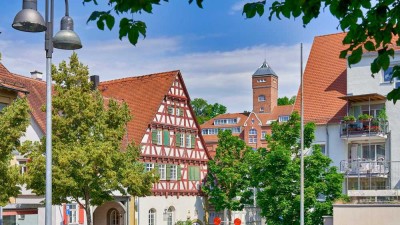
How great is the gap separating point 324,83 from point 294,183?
10367mm

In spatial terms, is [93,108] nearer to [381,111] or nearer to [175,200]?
[381,111]

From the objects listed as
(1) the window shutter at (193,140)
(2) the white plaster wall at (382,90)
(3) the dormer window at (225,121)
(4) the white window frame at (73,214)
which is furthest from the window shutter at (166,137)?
(3) the dormer window at (225,121)

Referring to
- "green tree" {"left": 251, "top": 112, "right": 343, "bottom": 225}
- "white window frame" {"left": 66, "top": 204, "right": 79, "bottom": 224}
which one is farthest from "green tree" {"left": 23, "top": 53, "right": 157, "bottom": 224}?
"white window frame" {"left": 66, "top": 204, "right": 79, "bottom": 224}

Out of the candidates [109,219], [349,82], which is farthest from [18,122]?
[109,219]

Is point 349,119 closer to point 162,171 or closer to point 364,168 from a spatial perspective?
point 364,168

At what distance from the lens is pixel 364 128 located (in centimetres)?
3878

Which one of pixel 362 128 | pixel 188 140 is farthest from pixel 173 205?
pixel 362 128

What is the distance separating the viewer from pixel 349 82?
40.0 metres

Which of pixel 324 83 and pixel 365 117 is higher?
pixel 324 83

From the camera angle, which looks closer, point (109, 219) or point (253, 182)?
point (253, 182)

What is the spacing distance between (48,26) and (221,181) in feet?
132

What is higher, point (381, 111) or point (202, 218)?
point (381, 111)

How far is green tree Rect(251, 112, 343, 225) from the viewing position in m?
34.2

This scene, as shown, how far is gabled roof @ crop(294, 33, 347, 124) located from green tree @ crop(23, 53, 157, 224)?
14148 mm
